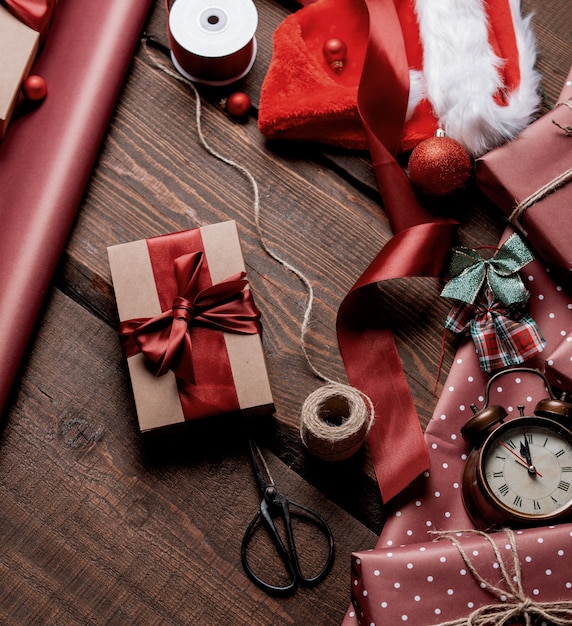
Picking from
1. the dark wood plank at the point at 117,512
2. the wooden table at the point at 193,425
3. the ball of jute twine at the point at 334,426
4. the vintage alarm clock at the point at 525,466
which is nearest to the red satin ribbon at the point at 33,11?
the wooden table at the point at 193,425

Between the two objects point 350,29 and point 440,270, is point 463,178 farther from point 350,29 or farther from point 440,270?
point 350,29

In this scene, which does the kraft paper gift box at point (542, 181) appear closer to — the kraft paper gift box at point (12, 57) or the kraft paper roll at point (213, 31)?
the kraft paper roll at point (213, 31)

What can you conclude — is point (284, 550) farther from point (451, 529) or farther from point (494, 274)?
point (494, 274)

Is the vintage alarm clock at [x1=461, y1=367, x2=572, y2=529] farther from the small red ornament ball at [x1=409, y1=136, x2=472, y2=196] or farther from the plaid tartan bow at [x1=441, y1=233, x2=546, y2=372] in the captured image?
the small red ornament ball at [x1=409, y1=136, x2=472, y2=196]

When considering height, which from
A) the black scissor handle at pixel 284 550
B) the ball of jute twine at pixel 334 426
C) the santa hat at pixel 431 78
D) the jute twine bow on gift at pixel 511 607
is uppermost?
the santa hat at pixel 431 78

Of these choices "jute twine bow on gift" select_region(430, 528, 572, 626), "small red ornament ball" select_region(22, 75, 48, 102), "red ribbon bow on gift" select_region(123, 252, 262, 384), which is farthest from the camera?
"small red ornament ball" select_region(22, 75, 48, 102)

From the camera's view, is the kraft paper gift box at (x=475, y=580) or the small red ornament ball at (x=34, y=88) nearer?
the kraft paper gift box at (x=475, y=580)

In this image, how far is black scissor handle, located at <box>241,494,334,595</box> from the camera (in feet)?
3.34

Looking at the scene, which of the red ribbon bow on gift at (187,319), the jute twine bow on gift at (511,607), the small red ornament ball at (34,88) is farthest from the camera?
the small red ornament ball at (34,88)

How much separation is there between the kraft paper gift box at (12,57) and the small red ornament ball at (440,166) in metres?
0.62

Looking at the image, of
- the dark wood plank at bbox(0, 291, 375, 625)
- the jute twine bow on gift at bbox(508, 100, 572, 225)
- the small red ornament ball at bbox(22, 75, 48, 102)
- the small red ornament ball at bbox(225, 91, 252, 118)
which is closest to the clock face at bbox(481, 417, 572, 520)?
the dark wood plank at bbox(0, 291, 375, 625)

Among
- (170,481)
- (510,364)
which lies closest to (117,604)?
(170,481)

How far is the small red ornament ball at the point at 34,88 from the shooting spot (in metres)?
1.09

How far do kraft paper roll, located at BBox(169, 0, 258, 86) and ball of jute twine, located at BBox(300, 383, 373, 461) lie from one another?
0.54 metres
